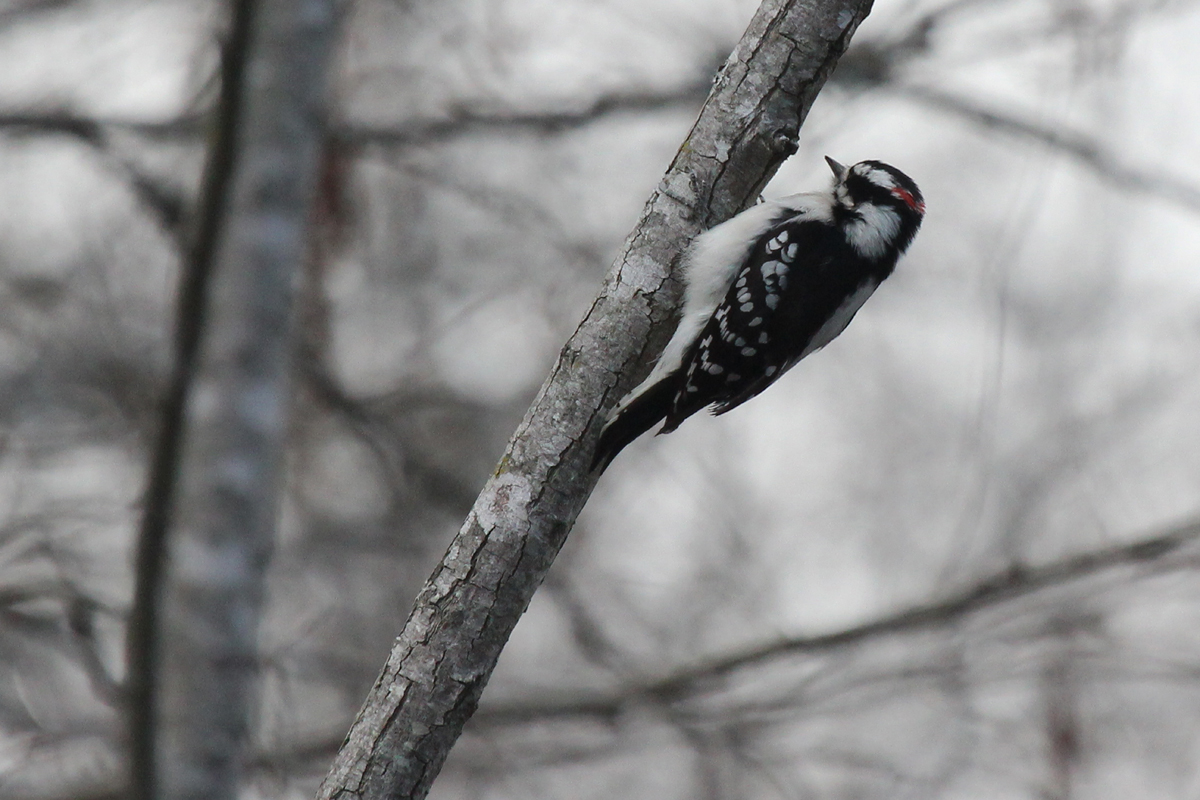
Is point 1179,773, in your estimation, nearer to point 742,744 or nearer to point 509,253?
point 742,744

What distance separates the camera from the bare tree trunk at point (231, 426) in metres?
3.20

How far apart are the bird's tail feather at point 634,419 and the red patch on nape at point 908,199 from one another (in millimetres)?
1516

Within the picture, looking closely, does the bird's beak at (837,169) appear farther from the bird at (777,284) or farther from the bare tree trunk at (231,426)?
the bare tree trunk at (231,426)

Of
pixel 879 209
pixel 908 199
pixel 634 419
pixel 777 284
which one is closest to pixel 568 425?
pixel 634 419

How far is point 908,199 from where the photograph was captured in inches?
186

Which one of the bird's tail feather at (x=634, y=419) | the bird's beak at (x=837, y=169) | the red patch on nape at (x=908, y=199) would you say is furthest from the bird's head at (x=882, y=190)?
the bird's tail feather at (x=634, y=419)

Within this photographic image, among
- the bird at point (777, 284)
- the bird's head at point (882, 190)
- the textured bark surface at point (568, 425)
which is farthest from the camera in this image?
the bird's head at point (882, 190)

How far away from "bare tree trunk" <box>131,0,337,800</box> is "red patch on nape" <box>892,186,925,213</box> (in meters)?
2.36

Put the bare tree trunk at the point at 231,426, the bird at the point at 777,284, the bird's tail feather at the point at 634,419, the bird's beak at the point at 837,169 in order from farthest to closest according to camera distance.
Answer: the bird's beak at the point at 837,169, the bird at the point at 777,284, the bare tree trunk at the point at 231,426, the bird's tail feather at the point at 634,419

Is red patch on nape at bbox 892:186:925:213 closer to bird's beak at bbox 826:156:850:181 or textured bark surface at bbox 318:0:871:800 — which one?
bird's beak at bbox 826:156:850:181

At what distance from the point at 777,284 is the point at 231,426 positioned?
6.82ft

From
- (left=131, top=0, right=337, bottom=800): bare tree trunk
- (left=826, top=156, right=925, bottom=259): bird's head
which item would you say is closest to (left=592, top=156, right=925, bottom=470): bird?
(left=826, top=156, right=925, bottom=259): bird's head

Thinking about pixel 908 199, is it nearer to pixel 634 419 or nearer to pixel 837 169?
pixel 837 169

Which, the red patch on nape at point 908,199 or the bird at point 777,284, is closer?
the bird at point 777,284
